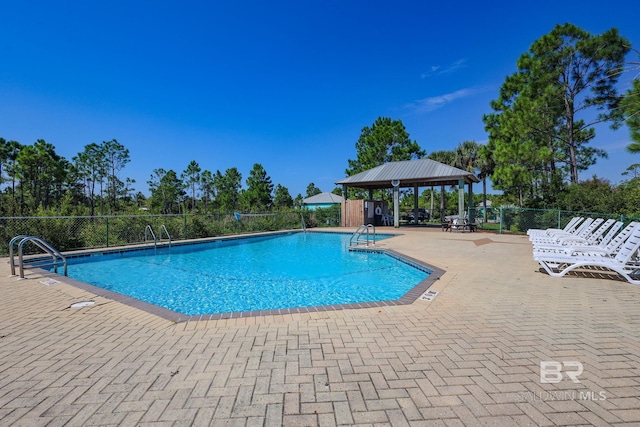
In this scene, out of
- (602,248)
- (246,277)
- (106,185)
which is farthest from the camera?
(106,185)

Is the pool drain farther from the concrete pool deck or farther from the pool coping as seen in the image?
the pool coping

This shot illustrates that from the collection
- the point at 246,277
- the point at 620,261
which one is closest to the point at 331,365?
the point at 246,277

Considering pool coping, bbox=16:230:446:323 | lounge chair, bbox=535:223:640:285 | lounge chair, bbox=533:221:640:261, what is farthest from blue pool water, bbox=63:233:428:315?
lounge chair, bbox=533:221:640:261

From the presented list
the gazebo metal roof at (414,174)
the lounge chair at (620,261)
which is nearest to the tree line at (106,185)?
the gazebo metal roof at (414,174)

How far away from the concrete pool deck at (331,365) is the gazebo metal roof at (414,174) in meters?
13.8

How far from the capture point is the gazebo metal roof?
57.2ft

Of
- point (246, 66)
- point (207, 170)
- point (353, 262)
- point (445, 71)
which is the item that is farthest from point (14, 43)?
point (207, 170)

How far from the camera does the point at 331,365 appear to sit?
100 inches

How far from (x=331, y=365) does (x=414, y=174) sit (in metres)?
17.6

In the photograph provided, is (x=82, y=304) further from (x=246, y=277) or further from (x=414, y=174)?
(x=414, y=174)

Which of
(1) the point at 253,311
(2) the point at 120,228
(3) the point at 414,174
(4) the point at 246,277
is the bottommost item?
(4) the point at 246,277

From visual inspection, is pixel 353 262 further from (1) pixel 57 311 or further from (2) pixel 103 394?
(2) pixel 103 394

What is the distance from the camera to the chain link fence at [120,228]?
9.56m

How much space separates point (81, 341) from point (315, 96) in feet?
68.6
